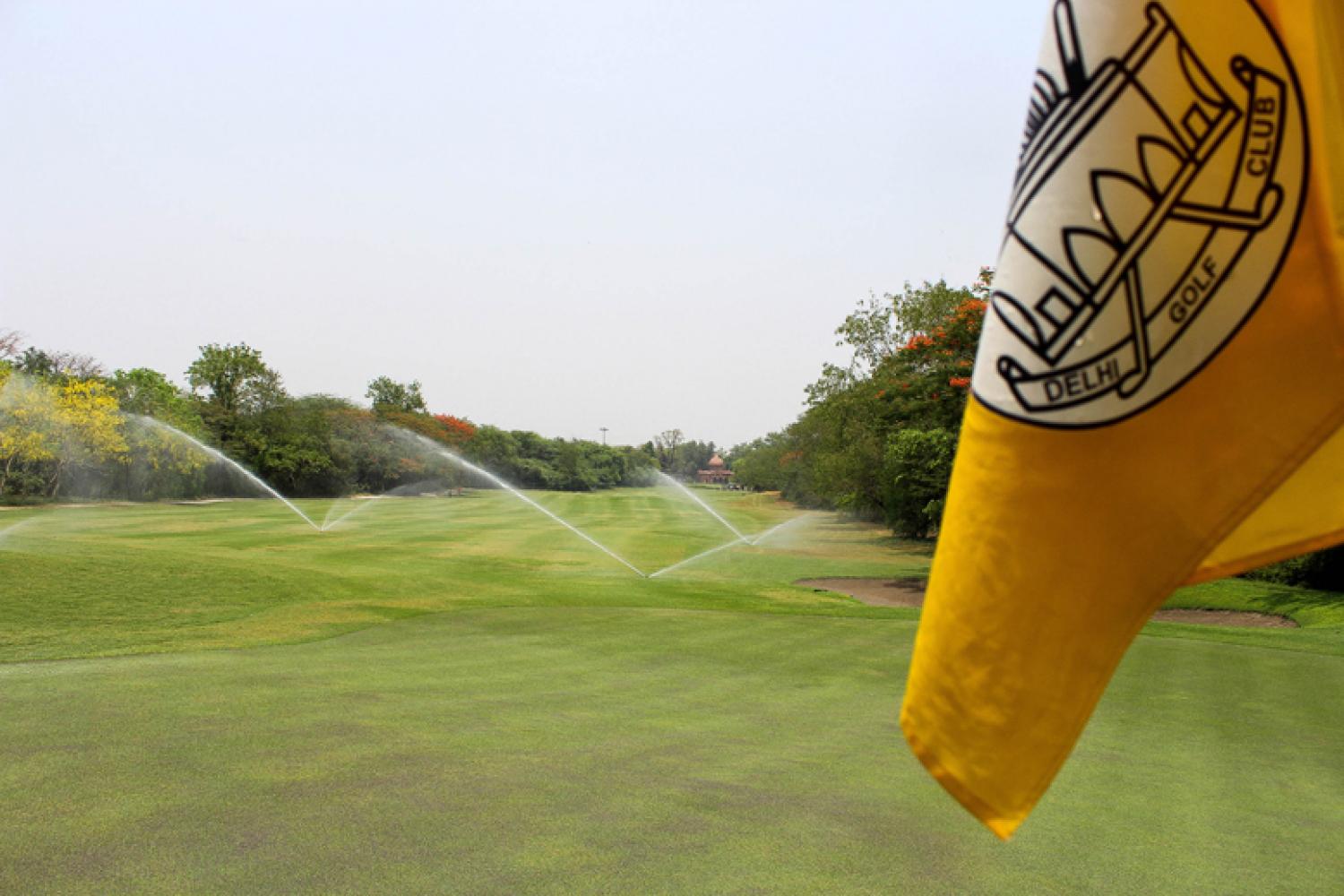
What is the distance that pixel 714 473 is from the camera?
146m

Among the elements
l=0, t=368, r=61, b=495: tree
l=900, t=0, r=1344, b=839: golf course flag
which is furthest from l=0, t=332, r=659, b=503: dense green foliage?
l=900, t=0, r=1344, b=839: golf course flag

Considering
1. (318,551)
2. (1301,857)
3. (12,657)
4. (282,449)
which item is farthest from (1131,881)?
(282,449)

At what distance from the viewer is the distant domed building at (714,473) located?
14320 centimetres

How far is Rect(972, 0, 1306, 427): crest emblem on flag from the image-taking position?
1.23 metres

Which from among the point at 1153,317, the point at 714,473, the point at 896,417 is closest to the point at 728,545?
the point at 896,417

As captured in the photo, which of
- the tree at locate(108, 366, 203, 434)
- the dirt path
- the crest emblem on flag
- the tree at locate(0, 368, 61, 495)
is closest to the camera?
the crest emblem on flag

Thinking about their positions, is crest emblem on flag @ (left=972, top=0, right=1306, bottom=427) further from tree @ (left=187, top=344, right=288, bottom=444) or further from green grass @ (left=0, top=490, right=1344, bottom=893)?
tree @ (left=187, top=344, right=288, bottom=444)

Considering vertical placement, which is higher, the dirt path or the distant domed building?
the distant domed building

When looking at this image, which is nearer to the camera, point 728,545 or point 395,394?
point 728,545

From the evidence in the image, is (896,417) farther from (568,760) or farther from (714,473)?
(714,473)

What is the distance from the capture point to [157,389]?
53281 millimetres

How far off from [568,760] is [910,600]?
733 inches

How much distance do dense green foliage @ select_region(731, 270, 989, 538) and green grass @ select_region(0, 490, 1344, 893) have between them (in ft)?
13.3

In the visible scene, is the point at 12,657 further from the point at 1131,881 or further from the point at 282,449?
the point at 282,449
